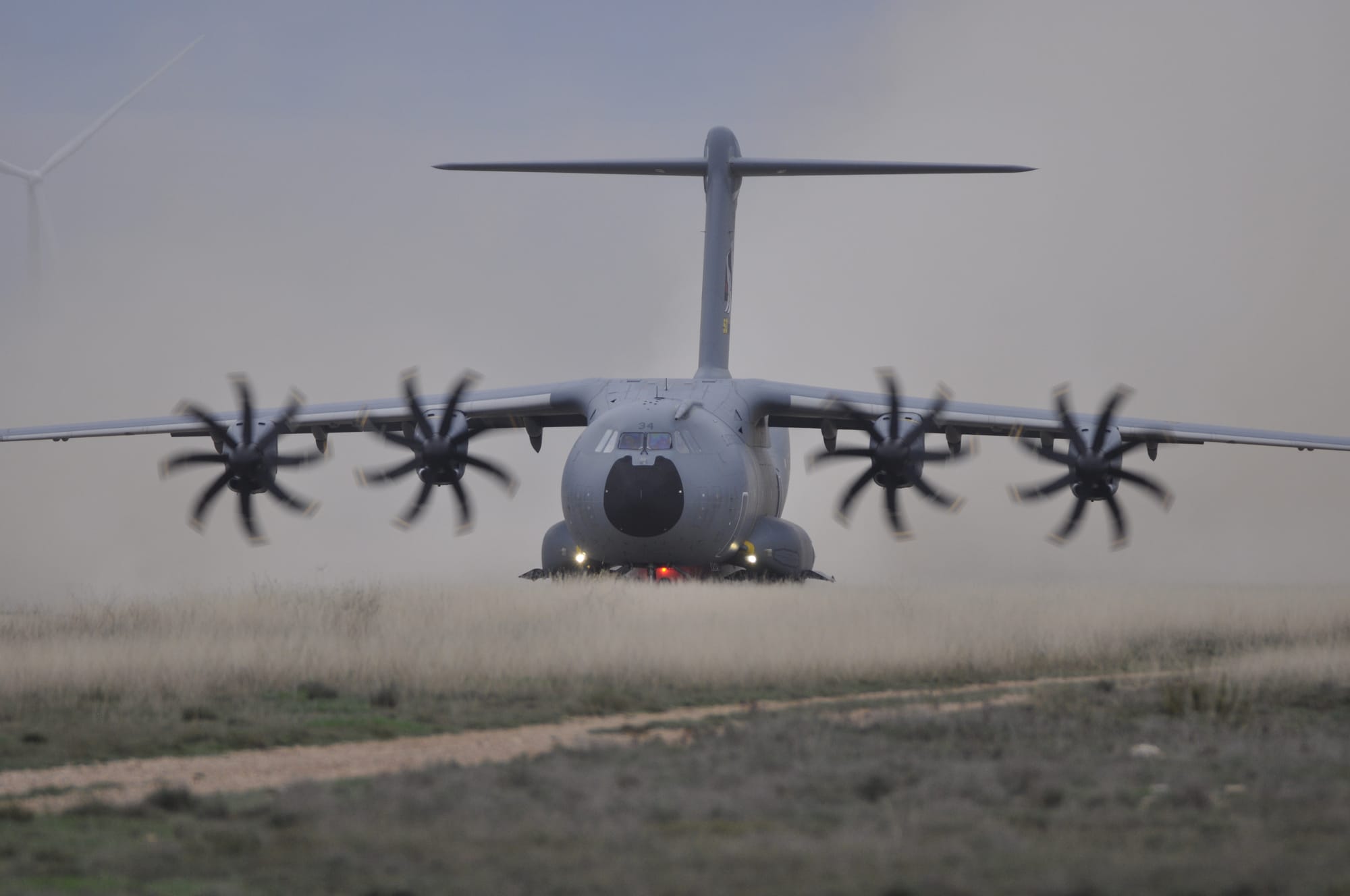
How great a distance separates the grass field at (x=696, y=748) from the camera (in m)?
7.53

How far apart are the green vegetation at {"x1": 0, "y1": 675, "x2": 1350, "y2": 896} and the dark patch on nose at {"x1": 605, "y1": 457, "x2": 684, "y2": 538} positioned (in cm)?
1285

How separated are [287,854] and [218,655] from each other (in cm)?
900

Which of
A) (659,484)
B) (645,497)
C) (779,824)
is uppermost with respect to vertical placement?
(659,484)

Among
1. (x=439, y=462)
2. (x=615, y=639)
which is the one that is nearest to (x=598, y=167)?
(x=439, y=462)

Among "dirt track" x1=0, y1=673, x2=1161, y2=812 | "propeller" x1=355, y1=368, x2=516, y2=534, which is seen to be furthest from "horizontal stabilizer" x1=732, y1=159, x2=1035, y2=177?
"dirt track" x1=0, y1=673, x2=1161, y2=812

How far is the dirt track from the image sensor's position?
10086mm

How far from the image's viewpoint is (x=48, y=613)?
22.8 meters

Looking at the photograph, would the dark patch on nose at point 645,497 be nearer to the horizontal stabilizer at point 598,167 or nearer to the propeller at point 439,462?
the propeller at point 439,462

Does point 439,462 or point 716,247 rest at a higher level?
point 716,247

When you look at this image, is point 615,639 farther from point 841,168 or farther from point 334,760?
point 841,168

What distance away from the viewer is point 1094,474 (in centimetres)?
2633

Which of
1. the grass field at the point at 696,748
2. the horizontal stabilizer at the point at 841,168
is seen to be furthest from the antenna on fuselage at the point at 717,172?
the grass field at the point at 696,748

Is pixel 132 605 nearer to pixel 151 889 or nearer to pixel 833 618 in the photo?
pixel 833 618

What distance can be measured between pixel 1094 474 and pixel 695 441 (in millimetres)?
6722
